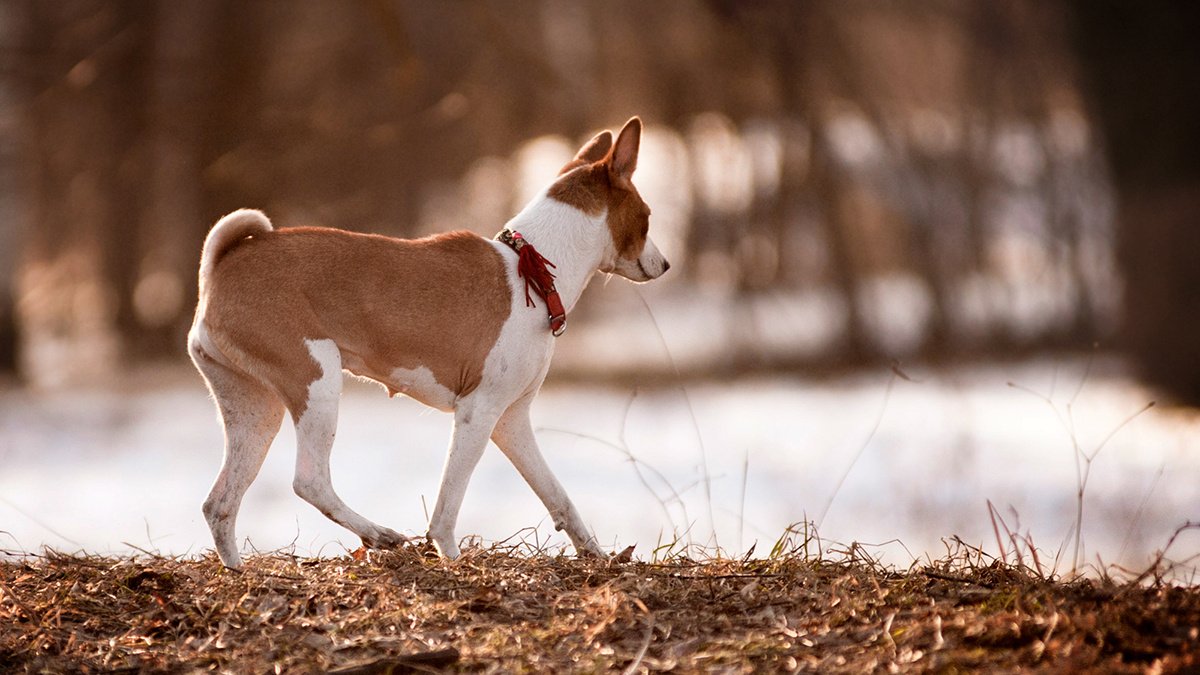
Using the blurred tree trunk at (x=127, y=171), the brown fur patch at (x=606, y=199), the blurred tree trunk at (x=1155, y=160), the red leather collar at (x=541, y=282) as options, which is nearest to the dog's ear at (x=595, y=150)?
the brown fur patch at (x=606, y=199)

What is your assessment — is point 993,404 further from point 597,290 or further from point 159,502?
point 159,502

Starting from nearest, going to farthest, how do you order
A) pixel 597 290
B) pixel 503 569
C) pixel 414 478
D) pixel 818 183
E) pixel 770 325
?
pixel 503 569, pixel 414 478, pixel 818 183, pixel 770 325, pixel 597 290

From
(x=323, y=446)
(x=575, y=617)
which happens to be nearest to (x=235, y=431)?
(x=323, y=446)

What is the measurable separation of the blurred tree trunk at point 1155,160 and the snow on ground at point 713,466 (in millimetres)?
683

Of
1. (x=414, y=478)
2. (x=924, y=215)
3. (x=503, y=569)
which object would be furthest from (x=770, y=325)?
(x=503, y=569)

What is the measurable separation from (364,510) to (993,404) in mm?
7680

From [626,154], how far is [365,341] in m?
1.45

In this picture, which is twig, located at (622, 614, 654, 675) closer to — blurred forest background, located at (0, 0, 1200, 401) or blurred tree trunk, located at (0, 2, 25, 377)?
blurred forest background, located at (0, 0, 1200, 401)

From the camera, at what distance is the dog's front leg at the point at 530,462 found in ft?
18.1

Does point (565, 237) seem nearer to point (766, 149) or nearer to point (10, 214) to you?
point (766, 149)

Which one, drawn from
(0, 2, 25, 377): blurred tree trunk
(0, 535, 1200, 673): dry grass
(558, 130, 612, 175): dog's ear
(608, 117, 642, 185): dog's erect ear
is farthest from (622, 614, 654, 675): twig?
(0, 2, 25, 377): blurred tree trunk

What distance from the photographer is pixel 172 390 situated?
Answer: 55.7ft

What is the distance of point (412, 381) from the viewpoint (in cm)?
531

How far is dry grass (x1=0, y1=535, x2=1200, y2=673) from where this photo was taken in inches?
146
